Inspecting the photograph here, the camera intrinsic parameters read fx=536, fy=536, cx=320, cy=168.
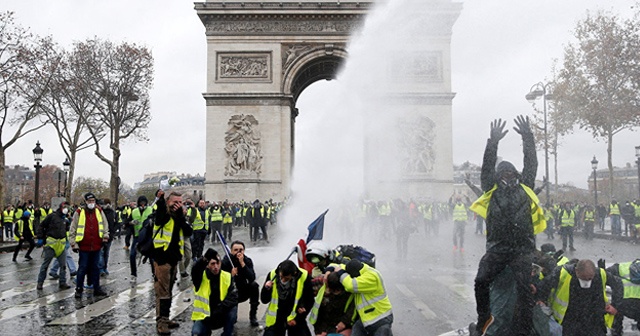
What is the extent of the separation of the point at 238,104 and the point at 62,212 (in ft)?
70.7

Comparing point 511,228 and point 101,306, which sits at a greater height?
point 511,228

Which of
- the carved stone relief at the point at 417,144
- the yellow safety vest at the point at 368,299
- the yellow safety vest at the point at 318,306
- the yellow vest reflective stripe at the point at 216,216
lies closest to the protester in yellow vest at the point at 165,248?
the yellow safety vest at the point at 318,306

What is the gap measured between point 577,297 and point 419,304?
115 inches

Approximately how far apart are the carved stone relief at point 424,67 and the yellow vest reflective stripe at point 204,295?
26845 millimetres

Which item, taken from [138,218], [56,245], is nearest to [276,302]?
[56,245]

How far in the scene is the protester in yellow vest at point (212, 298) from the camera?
17.2 ft

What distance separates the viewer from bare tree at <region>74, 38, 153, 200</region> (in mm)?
33281

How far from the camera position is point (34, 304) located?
821cm

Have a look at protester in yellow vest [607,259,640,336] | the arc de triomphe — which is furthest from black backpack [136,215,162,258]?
the arc de triomphe

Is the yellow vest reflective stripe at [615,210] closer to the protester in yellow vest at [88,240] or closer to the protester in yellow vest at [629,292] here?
the protester in yellow vest at [629,292]

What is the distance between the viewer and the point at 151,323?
22.3 feet

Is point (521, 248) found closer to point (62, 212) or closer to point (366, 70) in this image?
point (62, 212)

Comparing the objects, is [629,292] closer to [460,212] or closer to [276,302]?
[276,302]

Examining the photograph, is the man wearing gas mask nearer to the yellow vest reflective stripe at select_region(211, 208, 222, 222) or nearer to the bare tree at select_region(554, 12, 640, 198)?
the yellow vest reflective stripe at select_region(211, 208, 222, 222)
